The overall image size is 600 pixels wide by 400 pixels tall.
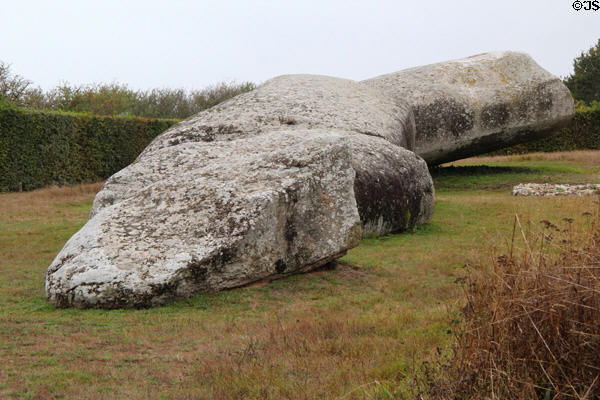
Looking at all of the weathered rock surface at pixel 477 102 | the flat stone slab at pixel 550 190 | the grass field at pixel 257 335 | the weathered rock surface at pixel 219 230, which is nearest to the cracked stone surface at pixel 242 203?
the weathered rock surface at pixel 219 230

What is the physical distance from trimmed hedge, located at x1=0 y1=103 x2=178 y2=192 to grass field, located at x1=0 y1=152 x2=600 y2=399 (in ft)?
37.6

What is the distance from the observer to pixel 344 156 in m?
7.56

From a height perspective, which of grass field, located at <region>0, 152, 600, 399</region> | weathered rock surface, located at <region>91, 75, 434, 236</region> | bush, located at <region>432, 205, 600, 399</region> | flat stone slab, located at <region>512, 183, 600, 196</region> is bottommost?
flat stone slab, located at <region>512, 183, 600, 196</region>

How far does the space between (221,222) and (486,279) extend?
3.55 meters

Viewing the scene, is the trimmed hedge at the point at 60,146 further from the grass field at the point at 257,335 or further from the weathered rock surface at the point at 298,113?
the grass field at the point at 257,335

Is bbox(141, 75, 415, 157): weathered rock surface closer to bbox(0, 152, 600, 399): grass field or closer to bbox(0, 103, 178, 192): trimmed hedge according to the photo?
bbox(0, 152, 600, 399): grass field

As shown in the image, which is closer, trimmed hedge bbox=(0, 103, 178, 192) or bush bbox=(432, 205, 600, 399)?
bush bbox=(432, 205, 600, 399)

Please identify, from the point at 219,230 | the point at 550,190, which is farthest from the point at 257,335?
the point at 550,190

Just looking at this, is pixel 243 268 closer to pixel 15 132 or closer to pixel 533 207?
pixel 533 207

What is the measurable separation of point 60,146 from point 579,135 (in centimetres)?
2306

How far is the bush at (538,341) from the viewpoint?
2.91 m

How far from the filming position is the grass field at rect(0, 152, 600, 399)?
3893 mm

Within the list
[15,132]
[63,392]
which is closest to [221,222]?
[63,392]

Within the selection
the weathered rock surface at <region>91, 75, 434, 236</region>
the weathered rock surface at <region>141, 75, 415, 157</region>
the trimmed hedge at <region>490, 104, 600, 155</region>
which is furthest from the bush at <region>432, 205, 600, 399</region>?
the trimmed hedge at <region>490, 104, 600, 155</region>
